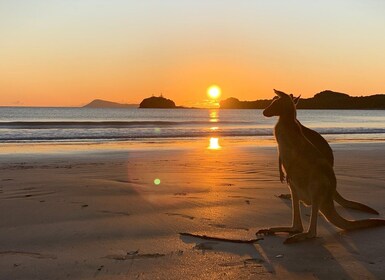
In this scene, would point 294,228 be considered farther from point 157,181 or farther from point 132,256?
point 157,181

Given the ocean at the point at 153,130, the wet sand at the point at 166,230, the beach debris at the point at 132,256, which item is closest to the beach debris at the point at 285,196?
the wet sand at the point at 166,230

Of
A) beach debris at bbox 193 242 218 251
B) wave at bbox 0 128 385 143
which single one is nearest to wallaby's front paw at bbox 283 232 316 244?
beach debris at bbox 193 242 218 251

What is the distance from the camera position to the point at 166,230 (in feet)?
16.2

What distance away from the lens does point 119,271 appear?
3697 mm

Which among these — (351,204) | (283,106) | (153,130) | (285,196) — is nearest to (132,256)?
(283,106)

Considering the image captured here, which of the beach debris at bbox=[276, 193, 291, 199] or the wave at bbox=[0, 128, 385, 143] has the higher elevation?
the beach debris at bbox=[276, 193, 291, 199]

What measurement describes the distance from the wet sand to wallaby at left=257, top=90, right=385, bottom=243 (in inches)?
6.1

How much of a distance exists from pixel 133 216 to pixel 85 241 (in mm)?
1077

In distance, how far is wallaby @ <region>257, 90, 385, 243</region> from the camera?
4559mm

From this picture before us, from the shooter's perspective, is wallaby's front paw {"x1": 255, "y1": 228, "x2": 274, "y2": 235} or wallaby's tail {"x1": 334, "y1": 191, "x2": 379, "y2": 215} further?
wallaby's tail {"x1": 334, "y1": 191, "x2": 379, "y2": 215}

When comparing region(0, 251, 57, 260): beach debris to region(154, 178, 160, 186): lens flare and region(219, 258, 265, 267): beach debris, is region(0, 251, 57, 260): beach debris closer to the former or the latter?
region(219, 258, 265, 267): beach debris

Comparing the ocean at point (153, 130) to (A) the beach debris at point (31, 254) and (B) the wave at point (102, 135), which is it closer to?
(B) the wave at point (102, 135)

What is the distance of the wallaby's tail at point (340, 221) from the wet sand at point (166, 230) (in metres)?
0.07

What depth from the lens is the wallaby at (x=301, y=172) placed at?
15.0ft
